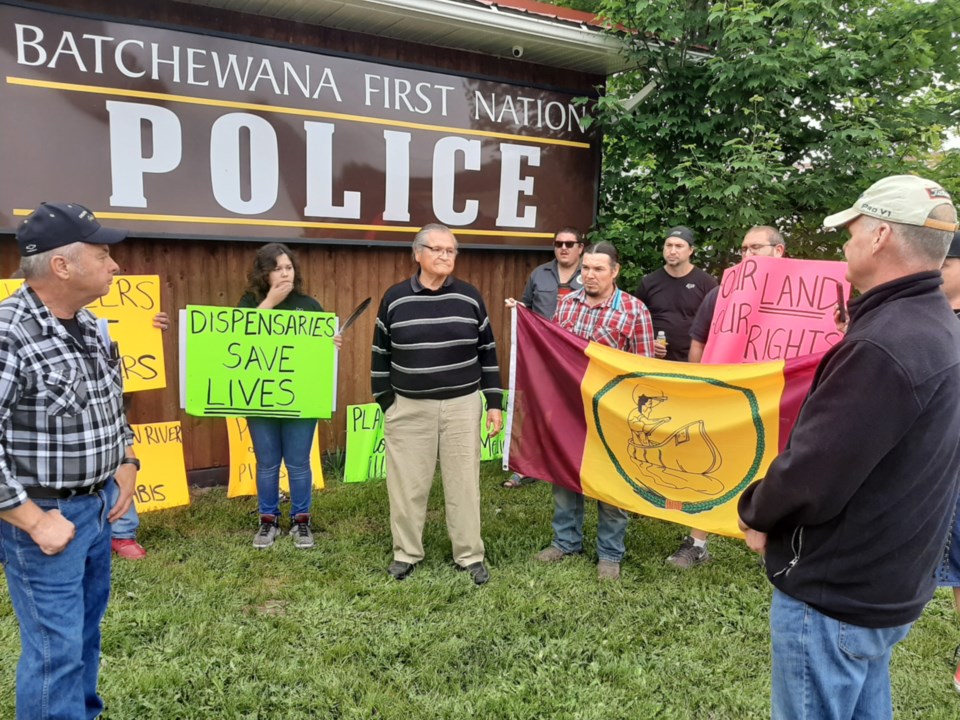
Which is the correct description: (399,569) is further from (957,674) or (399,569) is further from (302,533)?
(957,674)

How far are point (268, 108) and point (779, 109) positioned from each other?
440cm

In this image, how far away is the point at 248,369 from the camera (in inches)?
180

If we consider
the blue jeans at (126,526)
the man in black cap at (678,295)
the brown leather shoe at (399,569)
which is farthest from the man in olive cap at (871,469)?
the blue jeans at (126,526)

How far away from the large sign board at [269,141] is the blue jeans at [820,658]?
4730mm

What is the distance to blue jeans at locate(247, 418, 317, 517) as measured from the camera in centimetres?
456

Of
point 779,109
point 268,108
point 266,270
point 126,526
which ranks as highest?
point 779,109

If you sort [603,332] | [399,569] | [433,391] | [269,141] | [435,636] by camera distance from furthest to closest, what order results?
[269,141] → [603,332] → [399,569] → [433,391] → [435,636]

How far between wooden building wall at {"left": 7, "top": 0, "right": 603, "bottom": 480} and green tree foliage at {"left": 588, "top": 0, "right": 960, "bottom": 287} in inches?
35.3

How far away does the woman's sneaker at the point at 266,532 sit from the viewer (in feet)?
14.8

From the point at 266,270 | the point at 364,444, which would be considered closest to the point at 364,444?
the point at 364,444

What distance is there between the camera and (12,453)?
7.06 ft

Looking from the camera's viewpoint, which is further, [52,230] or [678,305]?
[678,305]

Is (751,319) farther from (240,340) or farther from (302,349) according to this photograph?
(240,340)

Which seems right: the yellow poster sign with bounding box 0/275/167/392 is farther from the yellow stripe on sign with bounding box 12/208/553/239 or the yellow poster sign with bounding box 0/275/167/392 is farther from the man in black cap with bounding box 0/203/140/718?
the man in black cap with bounding box 0/203/140/718
